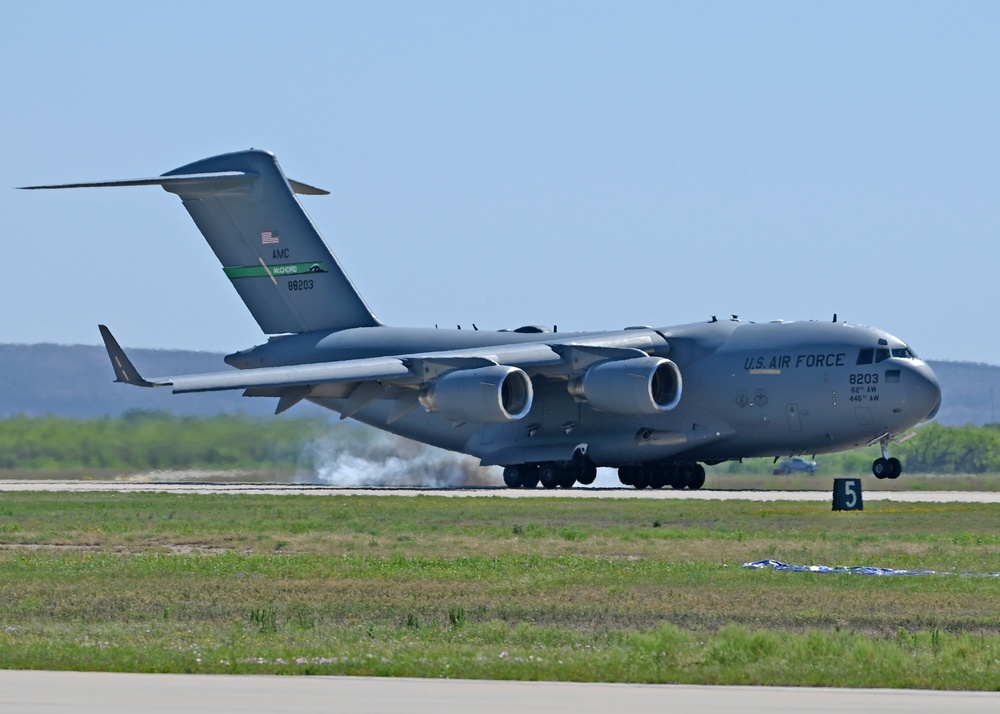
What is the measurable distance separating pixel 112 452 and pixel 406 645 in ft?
93.9

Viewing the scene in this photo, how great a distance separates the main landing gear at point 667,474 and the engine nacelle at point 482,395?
370 centimetres

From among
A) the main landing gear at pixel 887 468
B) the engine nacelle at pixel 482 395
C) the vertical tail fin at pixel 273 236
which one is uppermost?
the vertical tail fin at pixel 273 236

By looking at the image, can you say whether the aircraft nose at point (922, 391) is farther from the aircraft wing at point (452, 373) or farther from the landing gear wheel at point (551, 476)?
the landing gear wheel at point (551, 476)

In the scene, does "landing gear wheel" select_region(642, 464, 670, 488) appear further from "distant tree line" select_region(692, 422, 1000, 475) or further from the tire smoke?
"distant tree line" select_region(692, 422, 1000, 475)

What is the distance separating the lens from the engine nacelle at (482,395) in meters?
32.2

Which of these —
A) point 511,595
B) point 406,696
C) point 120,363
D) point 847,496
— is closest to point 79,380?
point 120,363

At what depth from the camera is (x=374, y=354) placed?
120 feet

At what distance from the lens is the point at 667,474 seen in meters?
35.4

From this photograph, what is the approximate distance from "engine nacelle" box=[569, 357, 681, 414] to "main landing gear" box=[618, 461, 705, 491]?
223cm

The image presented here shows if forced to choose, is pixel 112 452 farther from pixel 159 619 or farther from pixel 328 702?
pixel 328 702

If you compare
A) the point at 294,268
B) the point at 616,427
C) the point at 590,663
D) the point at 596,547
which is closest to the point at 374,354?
the point at 294,268

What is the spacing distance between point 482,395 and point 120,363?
7.26m

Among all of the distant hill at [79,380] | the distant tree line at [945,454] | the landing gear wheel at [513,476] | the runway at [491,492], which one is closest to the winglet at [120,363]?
the runway at [491,492]

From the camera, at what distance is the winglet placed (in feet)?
107
